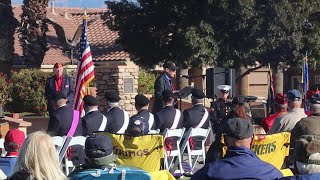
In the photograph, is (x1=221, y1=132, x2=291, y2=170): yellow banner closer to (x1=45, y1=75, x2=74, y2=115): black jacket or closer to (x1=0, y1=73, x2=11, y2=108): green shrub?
(x1=45, y1=75, x2=74, y2=115): black jacket

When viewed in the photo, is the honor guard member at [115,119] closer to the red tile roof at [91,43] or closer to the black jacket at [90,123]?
the black jacket at [90,123]

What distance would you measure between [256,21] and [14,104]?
8.91 metres

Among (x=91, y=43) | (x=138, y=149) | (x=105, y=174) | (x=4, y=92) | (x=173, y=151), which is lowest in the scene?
(x=173, y=151)

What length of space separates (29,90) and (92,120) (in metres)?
10.6

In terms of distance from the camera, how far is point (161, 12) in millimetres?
27203

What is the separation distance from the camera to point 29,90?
21.4m

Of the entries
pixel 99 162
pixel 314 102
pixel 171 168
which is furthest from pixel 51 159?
pixel 171 168

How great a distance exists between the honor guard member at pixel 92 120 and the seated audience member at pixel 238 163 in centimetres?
555

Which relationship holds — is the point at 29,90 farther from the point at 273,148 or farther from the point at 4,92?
the point at 273,148

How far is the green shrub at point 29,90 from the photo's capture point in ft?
69.9

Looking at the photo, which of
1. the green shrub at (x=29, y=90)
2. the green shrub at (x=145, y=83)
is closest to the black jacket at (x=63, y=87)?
the green shrub at (x=29, y=90)

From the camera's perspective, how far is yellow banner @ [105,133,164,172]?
32.8 ft

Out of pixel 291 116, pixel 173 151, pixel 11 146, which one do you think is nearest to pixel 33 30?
pixel 173 151

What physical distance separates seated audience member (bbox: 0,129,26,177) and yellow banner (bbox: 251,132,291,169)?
320cm
